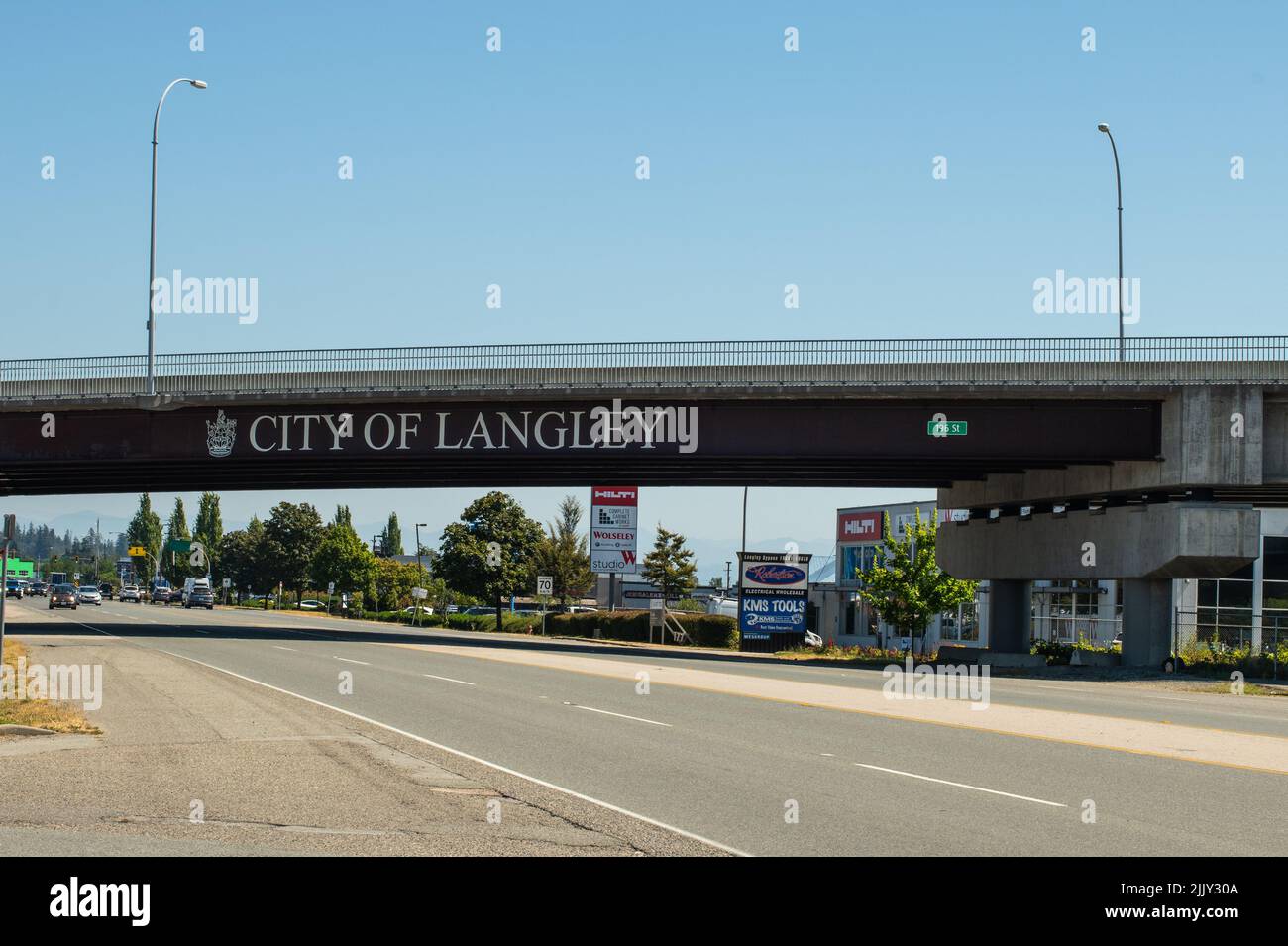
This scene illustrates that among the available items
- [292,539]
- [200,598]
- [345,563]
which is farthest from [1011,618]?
[292,539]

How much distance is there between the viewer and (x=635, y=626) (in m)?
66.1

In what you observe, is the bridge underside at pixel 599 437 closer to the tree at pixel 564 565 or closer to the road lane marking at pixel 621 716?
the road lane marking at pixel 621 716

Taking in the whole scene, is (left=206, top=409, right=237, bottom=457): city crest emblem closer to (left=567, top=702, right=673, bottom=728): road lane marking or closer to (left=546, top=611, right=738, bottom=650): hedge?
(left=567, top=702, right=673, bottom=728): road lane marking

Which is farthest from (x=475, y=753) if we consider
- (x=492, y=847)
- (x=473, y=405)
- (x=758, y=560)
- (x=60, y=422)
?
(x=758, y=560)

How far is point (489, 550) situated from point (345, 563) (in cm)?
3108

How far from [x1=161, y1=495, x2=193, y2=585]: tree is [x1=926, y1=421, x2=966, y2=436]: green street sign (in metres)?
120

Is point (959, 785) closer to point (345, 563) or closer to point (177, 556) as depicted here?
point (345, 563)

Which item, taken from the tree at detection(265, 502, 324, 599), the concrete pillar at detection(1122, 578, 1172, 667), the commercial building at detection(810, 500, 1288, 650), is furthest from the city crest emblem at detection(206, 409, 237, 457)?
the tree at detection(265, 502, 324, 599)

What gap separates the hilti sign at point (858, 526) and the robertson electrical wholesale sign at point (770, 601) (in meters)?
31.5

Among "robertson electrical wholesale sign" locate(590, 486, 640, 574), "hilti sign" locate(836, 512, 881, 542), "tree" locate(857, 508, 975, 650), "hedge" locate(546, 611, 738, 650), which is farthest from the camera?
"hilti sign" locate(836, 512, 881, 542)

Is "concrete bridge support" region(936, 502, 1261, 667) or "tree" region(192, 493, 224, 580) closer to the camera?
"concrete bridge support" region(936, 502, 1261, 667)

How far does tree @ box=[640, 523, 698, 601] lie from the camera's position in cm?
9681

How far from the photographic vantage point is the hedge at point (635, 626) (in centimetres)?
6188
